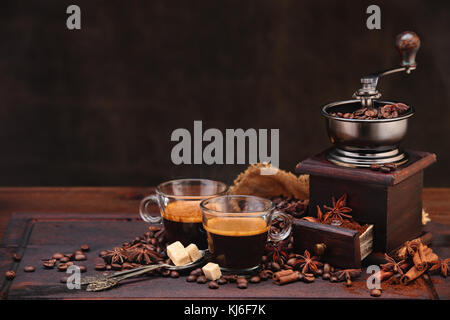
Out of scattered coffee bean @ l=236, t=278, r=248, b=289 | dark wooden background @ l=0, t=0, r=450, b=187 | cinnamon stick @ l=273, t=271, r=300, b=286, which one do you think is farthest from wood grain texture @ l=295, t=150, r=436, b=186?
dark wooden background @ l=0, t=0, r=450, b=187

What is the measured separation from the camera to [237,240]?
2.93 metres

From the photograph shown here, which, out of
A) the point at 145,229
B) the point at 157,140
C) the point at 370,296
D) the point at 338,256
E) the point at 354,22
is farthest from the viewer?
the point at 157,140

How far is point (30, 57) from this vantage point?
4668mm

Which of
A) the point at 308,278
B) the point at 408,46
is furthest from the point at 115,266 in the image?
the point at 408,46

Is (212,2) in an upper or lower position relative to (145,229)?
upper

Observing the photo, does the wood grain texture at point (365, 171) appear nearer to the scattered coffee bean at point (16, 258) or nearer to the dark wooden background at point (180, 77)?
the scattered coffee bean at point (16, 258)

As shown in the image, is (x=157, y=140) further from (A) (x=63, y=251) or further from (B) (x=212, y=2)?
(A) (x=63, y=251)

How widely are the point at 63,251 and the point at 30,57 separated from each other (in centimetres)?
178

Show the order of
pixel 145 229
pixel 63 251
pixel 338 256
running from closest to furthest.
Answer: pixel 338 256 < pixel 63 251 < pixel 145 229

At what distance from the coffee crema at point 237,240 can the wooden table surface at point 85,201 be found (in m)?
0.90

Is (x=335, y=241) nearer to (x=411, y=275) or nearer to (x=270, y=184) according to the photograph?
(x=411, y=275)

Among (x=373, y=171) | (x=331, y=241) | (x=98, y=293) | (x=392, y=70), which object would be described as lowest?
(x=98, y=293)

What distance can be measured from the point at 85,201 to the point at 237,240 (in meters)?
1.32

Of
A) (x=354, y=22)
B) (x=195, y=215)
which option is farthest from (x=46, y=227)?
(x=354, y=22)
